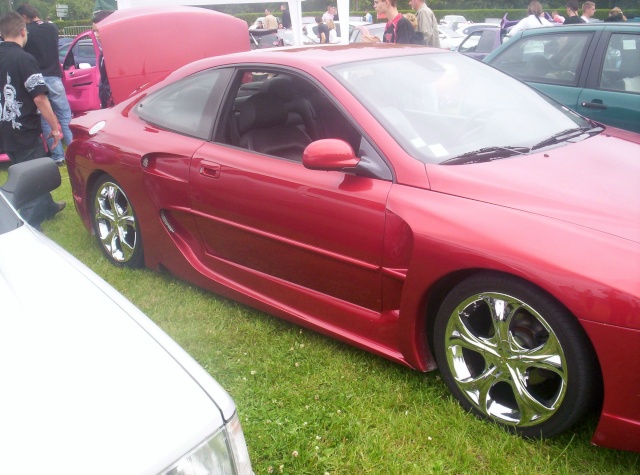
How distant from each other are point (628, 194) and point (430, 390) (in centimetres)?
113

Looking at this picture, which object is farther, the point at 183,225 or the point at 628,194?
the point at 183,225

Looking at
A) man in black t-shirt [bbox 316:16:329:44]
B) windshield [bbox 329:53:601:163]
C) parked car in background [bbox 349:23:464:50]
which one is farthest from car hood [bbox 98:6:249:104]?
man in black t-shirt [bbox 316:16:329:44]

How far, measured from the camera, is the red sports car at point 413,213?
2.22 metres

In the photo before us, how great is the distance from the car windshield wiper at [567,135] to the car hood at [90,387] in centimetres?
199

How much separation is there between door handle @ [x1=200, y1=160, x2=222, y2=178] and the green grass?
82 cm

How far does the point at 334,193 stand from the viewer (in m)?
2.87

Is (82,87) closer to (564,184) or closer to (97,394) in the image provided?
(564,184)

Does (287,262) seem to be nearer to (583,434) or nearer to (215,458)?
(583,434)

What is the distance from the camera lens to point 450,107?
314 centimetres

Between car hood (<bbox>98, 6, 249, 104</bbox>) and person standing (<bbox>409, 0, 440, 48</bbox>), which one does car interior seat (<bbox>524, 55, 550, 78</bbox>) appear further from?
car hood (<bbox>98, 6, 249, 104</bbox>)

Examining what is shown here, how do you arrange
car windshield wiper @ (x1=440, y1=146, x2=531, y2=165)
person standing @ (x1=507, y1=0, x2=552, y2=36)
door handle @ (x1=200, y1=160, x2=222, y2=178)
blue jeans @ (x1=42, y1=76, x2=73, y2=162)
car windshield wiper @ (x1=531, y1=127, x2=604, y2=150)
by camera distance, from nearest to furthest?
car windshield wiper @ (x1=440, y1=146, x2=531, y2=165) → car windshield wiper @ (x1=531, y1=127, x2=604, y2=150) → door handle @ (x1=200, y1=160, x2=222, y2=178) → blue jeans @ (x1=42, y1=76, x2=73, y2=162) → person standing @ (x1=507, y1=0, x2=552, y2=36)

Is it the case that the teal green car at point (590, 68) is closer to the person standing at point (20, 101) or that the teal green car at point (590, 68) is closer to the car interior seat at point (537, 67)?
the car interior seat at point (537, 67)

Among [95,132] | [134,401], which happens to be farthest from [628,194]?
[95,132]

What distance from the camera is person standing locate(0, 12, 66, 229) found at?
535cm
